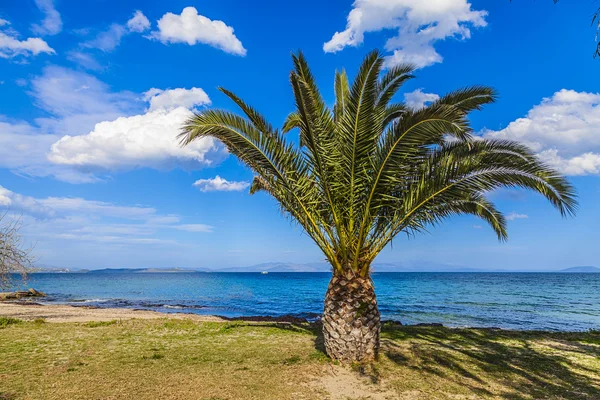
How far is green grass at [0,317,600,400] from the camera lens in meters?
6.25

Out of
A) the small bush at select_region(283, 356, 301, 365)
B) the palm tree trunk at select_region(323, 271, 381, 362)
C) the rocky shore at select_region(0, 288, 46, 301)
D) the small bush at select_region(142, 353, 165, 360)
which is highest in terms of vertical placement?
the palm tree trunk at select_region(323, 271, 381, 362)

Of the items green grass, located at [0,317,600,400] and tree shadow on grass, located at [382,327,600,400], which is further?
tree shadow on grass, located at [382,327,600,400]

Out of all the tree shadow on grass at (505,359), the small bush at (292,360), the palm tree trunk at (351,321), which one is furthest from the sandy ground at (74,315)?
the tree shadow on grass at (505,359)

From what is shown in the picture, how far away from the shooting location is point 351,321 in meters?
7.89

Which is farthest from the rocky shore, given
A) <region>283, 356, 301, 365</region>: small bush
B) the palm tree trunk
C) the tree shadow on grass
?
the tree shadow on grass

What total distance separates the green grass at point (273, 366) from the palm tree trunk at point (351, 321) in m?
0.34

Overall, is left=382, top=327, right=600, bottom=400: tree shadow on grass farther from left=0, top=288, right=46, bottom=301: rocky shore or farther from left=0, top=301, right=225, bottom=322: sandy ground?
left=0, top=288, right=46, bottom=301: rocky shore

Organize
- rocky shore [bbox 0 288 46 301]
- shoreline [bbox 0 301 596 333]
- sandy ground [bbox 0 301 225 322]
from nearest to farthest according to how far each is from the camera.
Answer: shoreline [bbox 0 301 596 333] → sandy ground [bbox 0 301 225 322] → rocky shore [bbox 0 288 46 301]

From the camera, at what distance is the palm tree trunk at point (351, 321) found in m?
7.88

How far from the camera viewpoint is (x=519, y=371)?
7449 millimetres

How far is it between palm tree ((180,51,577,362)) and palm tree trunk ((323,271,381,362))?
0.02 m

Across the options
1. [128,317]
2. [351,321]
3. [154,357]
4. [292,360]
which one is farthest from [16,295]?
[351,321]

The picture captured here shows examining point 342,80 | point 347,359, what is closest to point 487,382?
point 347,359

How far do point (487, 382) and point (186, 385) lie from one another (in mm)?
5543
